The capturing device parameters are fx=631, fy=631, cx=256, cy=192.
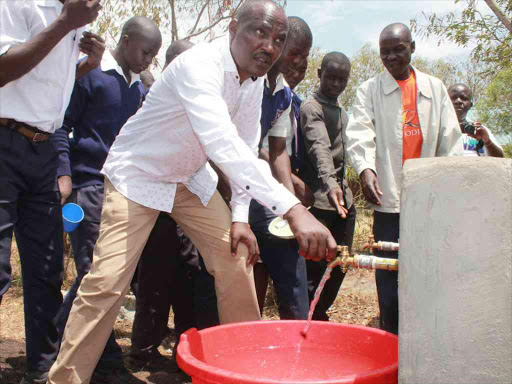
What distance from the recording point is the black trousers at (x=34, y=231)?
2.68m

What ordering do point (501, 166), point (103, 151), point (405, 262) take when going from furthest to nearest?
point (103, 151)
point (405, 262)
point (501, 166)

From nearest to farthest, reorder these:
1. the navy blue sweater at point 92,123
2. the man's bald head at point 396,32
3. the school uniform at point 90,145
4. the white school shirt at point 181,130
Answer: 1. the white school shirt at point 181,130
2. the school uniform at point 90,145
3. the navy blue sweater at point 92,123
4. the man's bald head at point 396,32

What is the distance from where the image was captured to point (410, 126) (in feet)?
11.8

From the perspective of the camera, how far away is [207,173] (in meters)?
2.85

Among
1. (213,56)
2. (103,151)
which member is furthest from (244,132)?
(103,151)

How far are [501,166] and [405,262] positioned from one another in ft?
1.05

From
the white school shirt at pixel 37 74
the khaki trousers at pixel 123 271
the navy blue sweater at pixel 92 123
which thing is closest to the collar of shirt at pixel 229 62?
the khaki trousers at pixel 123 271

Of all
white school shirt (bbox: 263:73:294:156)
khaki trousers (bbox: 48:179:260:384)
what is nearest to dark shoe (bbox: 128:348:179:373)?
khaki trousers (bbox: 48:179:260:384)

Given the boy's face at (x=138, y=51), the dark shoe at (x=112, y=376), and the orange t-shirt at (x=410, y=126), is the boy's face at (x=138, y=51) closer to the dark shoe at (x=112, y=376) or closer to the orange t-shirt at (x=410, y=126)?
the orange t-shirt at (x=410, y=126)

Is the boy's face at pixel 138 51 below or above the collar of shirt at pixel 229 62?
above

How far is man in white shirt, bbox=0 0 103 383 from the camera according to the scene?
262 centimetres

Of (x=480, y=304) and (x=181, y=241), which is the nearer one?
(x=480, y=304)

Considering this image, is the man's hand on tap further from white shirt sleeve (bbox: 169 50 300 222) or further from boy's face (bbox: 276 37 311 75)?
boy's face (bbox: 276 37 311 75)

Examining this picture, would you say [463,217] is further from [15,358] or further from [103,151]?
[15,358]
